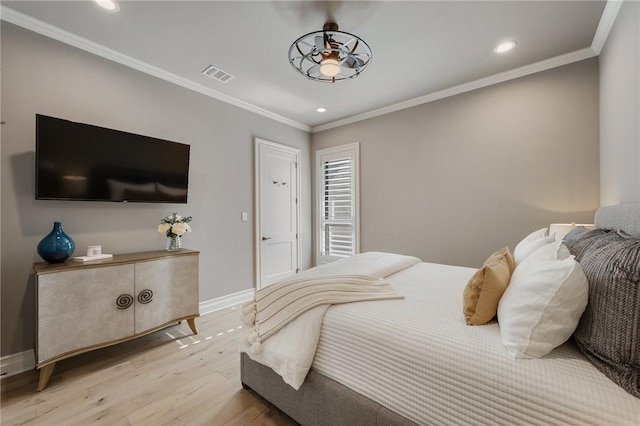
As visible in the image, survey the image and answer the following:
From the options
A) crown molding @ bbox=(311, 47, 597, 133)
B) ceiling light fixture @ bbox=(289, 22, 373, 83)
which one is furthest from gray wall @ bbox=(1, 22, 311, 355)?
crown molding @ bbox=(311, 47, 597, 133)

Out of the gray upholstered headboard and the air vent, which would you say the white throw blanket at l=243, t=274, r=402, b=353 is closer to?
the gray upholstered headboard

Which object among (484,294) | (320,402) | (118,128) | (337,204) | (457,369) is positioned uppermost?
(118,128)

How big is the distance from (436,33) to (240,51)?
5.81 ft

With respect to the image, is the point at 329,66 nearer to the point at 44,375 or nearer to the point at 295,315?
the point at 295,315

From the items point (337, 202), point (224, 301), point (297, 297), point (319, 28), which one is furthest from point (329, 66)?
point (224, 301)

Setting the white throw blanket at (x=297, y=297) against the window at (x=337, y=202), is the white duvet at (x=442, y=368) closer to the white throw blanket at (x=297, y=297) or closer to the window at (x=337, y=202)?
the white throw blanket at (x=297, y=297)

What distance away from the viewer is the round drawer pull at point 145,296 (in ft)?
7.30

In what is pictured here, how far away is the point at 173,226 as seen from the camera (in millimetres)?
2586

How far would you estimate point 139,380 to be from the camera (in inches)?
75.0

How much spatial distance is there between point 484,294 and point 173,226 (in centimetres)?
264

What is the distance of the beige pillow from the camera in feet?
3.87

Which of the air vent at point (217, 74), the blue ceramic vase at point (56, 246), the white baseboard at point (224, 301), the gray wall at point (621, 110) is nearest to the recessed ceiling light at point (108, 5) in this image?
the air vent at point (217, 74)

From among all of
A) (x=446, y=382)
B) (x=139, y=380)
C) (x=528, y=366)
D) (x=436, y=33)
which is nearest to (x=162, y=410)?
(x=139, y=380)

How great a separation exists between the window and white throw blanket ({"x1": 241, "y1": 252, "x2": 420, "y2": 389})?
95.8 inches
